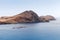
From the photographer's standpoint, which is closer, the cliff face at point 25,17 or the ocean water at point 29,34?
the ocean water at point 29,34

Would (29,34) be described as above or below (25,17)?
below

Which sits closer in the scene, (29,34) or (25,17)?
(29,34)

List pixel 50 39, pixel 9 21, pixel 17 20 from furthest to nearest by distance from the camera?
1. pixel 17 20
2. pixel 9 21
3. pixel 50 39

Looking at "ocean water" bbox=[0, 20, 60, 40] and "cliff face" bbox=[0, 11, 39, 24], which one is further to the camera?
"cliff face" bbox=[0, 11, 39, 24]

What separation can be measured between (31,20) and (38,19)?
4.03 metres

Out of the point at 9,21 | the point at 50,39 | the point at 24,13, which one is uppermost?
the point at 24,13

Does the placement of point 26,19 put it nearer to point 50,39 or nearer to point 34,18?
point 34,18

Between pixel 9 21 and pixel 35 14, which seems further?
pixel 35 14

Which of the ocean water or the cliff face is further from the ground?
the cliff face

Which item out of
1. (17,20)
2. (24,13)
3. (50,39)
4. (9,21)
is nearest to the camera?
(50,39)

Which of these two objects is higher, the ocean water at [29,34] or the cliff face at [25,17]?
the cliff face at [25,17]

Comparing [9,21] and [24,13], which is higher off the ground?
[24,13]

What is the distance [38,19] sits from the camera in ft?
178

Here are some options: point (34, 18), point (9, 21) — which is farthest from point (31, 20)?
point (9, 21)
